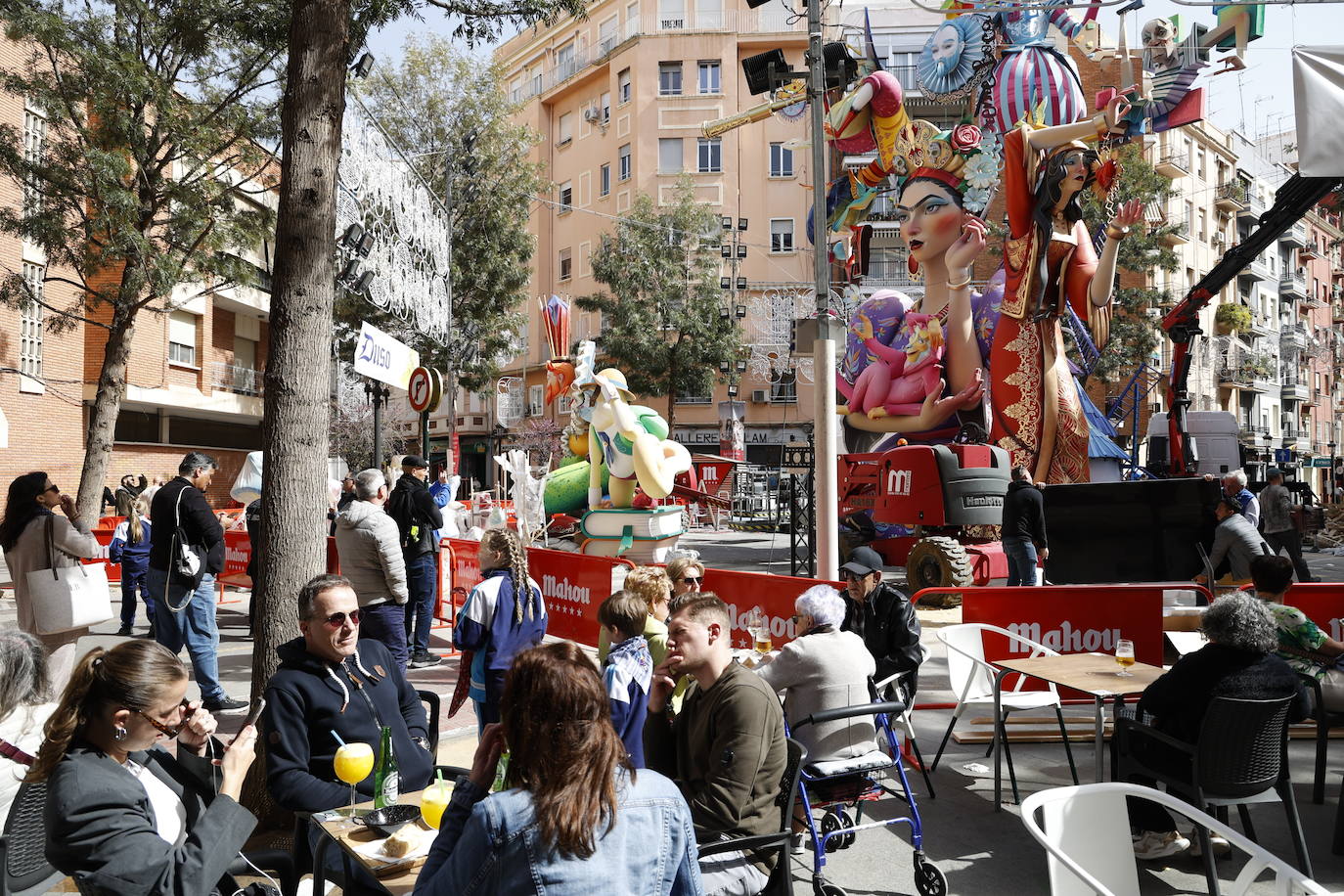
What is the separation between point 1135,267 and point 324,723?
101 feet

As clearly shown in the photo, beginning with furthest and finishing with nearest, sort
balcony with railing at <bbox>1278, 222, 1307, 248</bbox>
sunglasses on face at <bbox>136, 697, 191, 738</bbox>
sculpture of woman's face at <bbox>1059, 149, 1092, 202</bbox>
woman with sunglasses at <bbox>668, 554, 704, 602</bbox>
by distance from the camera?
balcony with railing at <bbox>1278, 222, 1307, 248</bbox> → sculpture of woman's face at <bbox>1059, 149, 1092, 202</bbox> → woman with sunglasses at <bbox>668, 554, 704, 602</bbox> → sunglasses on face at <bbox>136, 697, 191, 738</bbox>

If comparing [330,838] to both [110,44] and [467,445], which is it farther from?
[467,445]

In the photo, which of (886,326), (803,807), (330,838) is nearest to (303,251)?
(330,838)

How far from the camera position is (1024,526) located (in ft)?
34.3

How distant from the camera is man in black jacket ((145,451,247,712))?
23.4 ft

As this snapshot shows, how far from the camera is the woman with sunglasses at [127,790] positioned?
7.73 feet

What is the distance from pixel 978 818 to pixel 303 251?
4.66 metres

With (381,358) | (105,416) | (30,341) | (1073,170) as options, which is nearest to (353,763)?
(381,358)

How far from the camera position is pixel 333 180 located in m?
5.04

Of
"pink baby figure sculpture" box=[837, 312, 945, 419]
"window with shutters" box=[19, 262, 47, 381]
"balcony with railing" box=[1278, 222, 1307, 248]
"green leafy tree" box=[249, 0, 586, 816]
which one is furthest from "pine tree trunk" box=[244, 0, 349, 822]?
"balcony with railing" box=[1278, 222, 1307, 248]

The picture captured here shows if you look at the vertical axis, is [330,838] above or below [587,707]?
below

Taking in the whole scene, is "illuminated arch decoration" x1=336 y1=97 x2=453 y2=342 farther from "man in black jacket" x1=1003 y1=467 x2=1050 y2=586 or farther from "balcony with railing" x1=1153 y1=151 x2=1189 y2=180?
"balcony with railing" x1=1153 y1=151 x2=1189 y2=180

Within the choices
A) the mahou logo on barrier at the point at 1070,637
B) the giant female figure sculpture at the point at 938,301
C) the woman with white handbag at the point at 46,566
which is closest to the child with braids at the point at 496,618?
the woman with white handbag at the point at 46,566

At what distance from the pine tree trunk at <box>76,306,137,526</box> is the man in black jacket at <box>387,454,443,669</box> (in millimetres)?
7020
